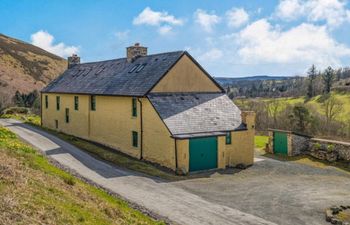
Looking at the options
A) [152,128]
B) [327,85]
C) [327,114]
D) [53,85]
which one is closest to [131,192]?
Answer: [152,128]

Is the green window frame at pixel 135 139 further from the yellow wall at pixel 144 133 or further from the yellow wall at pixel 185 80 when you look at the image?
the yellow wall at pixel 185 80

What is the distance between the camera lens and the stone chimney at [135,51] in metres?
36.1

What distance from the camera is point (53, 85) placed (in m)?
46.0

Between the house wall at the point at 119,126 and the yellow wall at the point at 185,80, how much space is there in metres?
2.36

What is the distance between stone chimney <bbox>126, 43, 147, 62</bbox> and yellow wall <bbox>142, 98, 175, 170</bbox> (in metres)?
8.78

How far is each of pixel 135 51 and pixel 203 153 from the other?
14539mm

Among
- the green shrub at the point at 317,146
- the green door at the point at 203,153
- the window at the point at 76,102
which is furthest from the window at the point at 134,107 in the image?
the green shrub at the point at 317,146

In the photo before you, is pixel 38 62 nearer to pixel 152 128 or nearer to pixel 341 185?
pixel 152 128

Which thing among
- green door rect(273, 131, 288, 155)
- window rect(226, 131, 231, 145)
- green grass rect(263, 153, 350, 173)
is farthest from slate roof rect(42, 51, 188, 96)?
green grass rect(263, 153, 350, 173)

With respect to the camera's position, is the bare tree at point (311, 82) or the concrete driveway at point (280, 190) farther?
the bare tree at point (311, 82)

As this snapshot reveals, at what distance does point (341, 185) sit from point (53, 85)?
35.0 m

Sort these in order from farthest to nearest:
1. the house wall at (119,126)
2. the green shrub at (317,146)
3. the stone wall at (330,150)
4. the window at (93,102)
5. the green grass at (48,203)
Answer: the window at (93,102) < the green shrub at (317,146) < the stone wall at (330,150) < the house wall at (119,126) < the green grass at (48,203)

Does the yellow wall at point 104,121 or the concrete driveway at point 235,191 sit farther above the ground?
the yellow wall at point 104,121

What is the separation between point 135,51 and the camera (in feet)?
119
